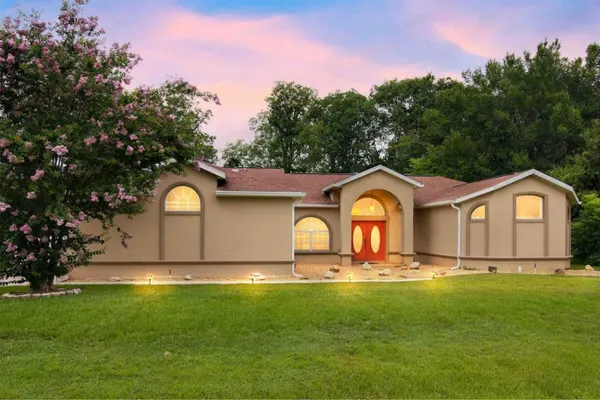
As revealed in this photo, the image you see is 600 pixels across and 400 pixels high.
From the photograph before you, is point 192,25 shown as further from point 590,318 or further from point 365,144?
point 365,144

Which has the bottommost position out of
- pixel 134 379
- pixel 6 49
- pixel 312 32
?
pixel 134 379

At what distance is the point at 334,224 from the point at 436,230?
15.6 feet

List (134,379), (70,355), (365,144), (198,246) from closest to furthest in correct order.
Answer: (134,379) < (70,355) < (198,246) < (365,144)

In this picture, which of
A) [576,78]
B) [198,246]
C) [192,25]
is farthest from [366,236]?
[576,78]

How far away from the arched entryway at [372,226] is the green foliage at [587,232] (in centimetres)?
928

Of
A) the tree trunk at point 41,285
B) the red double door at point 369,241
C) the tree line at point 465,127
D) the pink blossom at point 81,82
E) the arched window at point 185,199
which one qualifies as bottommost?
the tree trunk at point 41,285

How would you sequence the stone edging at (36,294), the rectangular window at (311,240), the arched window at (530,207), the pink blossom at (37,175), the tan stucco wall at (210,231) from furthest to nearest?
the rectangular window at (311,240) → the arched window at (530,207) → the tan stucco wall at (210,231) → the stone edging at (36,294) → the pink blossom at (37,175)

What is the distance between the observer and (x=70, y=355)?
7.27 meters

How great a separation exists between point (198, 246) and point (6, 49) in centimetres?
819

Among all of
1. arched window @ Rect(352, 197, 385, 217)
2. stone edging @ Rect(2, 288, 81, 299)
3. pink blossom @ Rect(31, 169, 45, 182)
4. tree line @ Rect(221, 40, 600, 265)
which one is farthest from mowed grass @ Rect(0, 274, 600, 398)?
tree line @ Rect(221, 40, 600, 265)

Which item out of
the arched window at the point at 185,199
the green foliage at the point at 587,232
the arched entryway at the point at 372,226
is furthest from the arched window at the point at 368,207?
the green foliage at the point at 587,232

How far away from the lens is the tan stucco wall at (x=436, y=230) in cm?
2053

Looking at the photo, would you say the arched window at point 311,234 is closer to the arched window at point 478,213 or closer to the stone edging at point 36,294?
the arched window at point 478,213

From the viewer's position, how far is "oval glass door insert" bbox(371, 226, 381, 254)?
2338 centimetres
